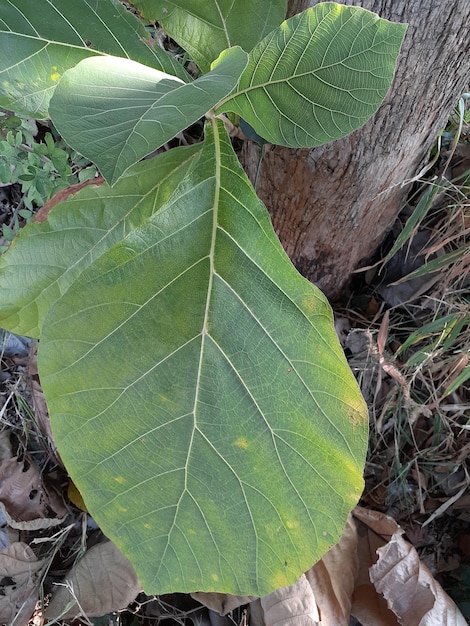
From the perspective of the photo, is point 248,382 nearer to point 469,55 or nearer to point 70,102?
point 70,102

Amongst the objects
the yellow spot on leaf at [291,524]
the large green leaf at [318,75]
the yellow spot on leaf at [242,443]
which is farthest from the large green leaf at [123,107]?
the yellow spot on leaf at [291,524]

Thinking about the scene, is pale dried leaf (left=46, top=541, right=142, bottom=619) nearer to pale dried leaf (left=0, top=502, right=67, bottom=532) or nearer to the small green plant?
pale dried leaf (left=0, top=502, right=67, bottom=532)

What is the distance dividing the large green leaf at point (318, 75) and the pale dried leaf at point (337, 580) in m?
0.83

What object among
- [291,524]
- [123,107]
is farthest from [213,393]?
[123,107]

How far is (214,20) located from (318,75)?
0.21 metres

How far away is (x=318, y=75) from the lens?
1.96ft

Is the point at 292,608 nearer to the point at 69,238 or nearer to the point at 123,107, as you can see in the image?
the point at 69,238

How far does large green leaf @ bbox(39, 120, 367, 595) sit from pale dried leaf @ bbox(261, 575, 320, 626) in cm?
36

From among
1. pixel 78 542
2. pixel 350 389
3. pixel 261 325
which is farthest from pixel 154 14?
pixel 78 542

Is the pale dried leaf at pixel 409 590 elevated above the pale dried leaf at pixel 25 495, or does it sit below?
below

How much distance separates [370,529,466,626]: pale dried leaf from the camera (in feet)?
3.18

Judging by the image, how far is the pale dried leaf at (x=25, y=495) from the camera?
1200 mm

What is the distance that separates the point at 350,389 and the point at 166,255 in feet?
0.94

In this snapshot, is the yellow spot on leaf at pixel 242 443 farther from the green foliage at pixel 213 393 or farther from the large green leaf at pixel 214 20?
the large green leaf at pixel 214 20
